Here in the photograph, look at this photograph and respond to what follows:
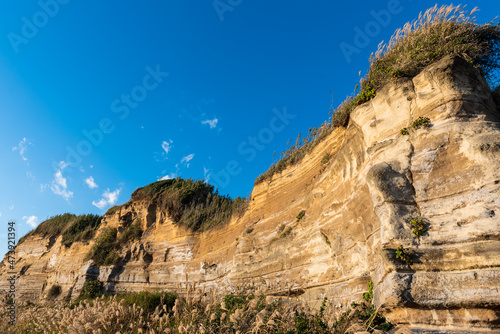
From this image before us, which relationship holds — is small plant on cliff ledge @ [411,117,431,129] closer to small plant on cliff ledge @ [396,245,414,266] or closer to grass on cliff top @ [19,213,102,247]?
small plant on cliff ledge @ [396,245,414,266]

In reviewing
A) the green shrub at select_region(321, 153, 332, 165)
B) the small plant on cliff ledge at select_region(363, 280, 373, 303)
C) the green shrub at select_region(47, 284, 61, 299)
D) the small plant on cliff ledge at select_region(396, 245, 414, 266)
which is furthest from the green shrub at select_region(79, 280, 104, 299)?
the small plant on cliff ledge at select_region(396, 245, 414, 266)

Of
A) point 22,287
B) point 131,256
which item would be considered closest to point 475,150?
point 131,256

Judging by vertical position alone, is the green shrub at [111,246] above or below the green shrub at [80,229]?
below

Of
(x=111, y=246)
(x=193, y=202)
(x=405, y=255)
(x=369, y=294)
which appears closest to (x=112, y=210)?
(x=111, y=246)

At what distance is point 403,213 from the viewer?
6266mm

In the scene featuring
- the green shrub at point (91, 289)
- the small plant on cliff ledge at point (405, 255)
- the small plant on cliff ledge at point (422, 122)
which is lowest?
the small plant on cliff ledge at point (405, 255)

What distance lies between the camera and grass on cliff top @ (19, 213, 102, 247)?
31.8 m

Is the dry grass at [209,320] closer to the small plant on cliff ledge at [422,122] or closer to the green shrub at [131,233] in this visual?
the small plant on cliff ledge at [422,122]

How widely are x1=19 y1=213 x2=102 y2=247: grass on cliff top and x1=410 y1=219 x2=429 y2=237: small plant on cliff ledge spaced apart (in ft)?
108

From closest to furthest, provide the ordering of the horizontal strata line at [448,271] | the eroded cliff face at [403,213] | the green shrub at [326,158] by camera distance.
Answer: the horizontal strata line at [448,271], the eroded cliff face at [403,213], the green shrub at [326,158]

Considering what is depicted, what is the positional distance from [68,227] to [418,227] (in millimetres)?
40098

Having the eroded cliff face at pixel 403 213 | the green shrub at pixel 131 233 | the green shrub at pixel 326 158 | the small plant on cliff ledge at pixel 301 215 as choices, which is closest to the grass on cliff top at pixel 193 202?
the green shrub at pixel 131 233

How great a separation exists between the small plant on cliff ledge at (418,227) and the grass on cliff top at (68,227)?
1302 inches

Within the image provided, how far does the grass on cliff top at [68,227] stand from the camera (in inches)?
1252
